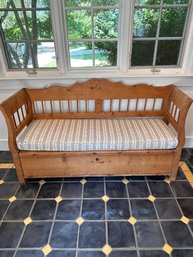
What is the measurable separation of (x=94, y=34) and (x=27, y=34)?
0.71 meters

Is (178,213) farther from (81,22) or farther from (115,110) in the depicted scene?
(81,22)

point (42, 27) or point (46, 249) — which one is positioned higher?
point (42, 27)

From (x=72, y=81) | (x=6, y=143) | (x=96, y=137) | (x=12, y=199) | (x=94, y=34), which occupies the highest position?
(x=94, y=34)

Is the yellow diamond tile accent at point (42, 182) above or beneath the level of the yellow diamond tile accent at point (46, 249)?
beneath

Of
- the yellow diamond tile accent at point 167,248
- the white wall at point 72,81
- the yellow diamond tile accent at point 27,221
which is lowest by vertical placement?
the yellow diamond tile accent at point 27,221

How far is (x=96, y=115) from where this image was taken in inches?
83.1

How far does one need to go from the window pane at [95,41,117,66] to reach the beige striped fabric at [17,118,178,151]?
75 cm

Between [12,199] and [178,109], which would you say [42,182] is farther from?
[178,109]

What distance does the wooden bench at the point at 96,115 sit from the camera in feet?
5.63

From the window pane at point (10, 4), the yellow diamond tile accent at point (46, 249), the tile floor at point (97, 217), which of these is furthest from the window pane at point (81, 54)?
the yellow diamond tile accent at point (46, 249)

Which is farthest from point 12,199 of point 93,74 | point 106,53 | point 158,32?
point 158,32

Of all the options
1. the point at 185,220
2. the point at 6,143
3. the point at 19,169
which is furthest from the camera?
the point at 6,143

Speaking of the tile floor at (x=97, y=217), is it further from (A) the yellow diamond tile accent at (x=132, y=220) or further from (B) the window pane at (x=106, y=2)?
(B) the window pane at (x=106, y=2)

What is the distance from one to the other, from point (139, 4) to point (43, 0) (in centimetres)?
94
